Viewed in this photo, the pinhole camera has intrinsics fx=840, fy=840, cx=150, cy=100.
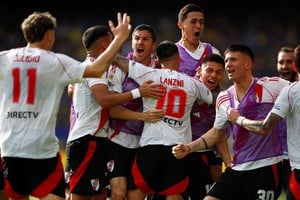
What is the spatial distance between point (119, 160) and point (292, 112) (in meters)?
2.50

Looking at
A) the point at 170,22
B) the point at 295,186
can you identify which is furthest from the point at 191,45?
the point at 170,22

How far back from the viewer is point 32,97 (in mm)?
8320

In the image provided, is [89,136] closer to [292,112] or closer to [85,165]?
[85,165]

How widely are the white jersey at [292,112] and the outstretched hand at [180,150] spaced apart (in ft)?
4.02

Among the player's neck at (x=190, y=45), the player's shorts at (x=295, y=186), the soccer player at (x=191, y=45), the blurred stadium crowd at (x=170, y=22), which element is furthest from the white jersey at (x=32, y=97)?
the blurred stadium crowd at (x=170, y=22)

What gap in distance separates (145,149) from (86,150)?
0.72 m

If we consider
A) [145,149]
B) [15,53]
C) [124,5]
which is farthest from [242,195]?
[124,5]

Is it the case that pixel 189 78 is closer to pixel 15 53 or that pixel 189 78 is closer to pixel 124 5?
pixel 15 53

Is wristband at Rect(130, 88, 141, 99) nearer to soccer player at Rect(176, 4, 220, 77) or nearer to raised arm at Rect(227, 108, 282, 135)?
raised arm at Rect(227, 108, 282, 135)

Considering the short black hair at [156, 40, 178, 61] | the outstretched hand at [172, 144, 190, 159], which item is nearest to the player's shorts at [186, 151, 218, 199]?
the outstretched hand at [172, 144, 190, 159]

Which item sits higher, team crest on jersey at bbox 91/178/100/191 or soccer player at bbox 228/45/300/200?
soccer player at bbox 228/45/300/200

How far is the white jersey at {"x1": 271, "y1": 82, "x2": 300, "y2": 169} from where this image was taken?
8.57 meters

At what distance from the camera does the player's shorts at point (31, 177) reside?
8336 mm

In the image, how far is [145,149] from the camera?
9852 millimetres
